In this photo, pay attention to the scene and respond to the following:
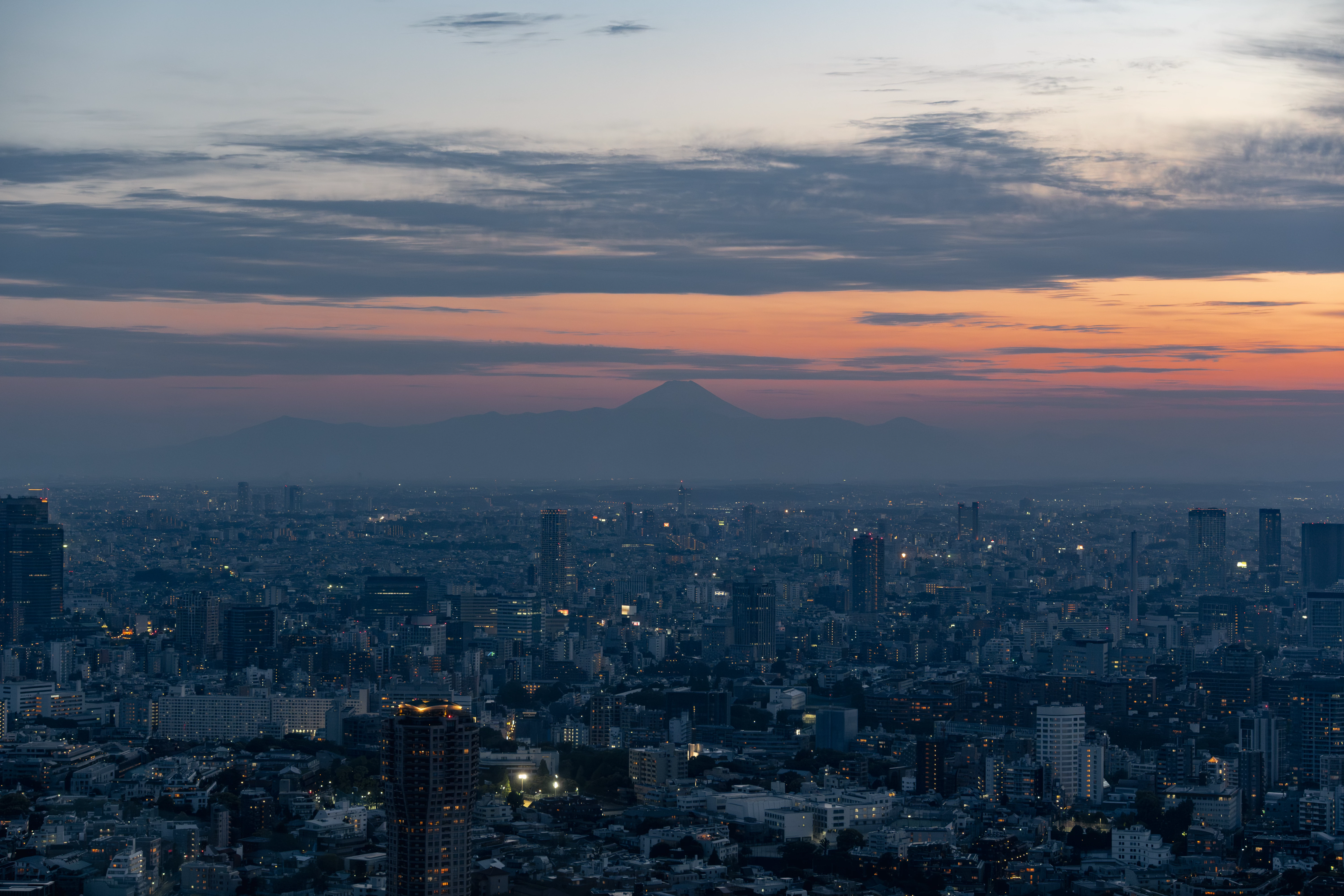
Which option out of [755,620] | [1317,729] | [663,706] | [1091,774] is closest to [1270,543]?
[755,620]

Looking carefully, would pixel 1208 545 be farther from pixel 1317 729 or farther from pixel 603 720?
pixel 603 720

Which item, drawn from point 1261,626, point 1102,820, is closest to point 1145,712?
point 1102,820

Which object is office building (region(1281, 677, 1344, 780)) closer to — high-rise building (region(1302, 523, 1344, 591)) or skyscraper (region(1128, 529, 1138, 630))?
skyscraper (region(1128, 529, 1138, 630))

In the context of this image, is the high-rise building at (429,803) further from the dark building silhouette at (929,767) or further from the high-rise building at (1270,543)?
the high-rise building at (1270,543)

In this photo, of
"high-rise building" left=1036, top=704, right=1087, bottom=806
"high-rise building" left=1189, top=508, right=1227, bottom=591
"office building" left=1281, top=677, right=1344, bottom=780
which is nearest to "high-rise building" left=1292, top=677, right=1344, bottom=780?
"office building" left=1281, top=677, right=1344, bottom=780

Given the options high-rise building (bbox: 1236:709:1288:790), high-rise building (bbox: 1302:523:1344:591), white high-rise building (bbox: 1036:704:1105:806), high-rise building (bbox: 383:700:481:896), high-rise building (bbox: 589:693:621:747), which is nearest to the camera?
high-rise building (bbox: 383:700:481:896)

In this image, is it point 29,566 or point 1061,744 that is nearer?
point 1061,744

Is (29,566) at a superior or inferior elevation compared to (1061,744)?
superior
